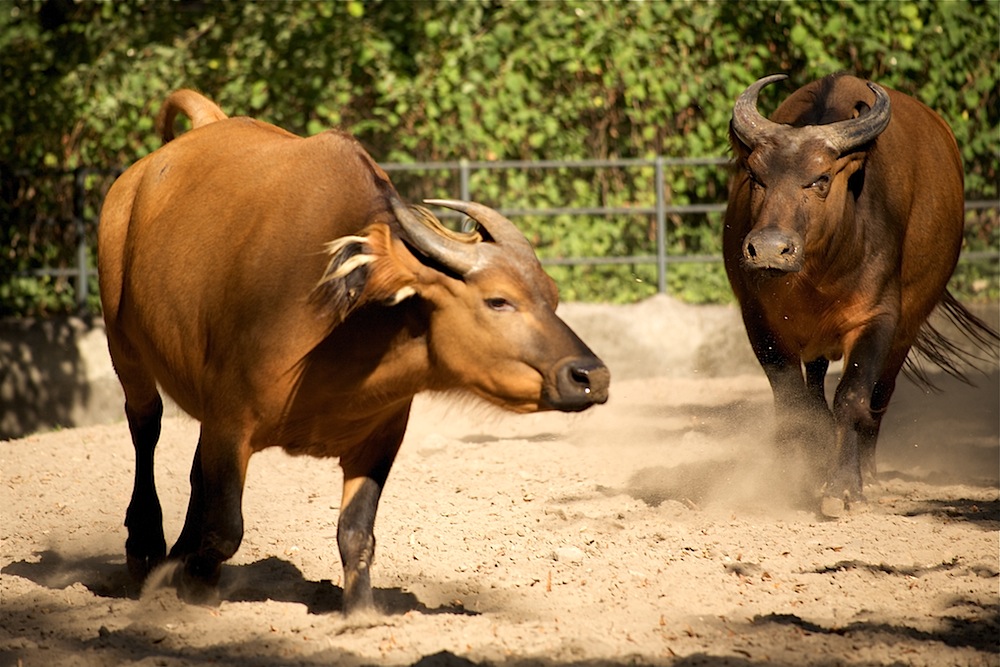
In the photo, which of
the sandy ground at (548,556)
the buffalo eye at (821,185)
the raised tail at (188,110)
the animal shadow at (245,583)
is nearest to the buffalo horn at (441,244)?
the sandy ground at (548,556)

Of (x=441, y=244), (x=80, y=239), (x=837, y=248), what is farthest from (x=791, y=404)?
(x=80, y=239)

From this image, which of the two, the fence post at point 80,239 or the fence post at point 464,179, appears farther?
the fence post at point 464,179

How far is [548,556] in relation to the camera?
222 inches

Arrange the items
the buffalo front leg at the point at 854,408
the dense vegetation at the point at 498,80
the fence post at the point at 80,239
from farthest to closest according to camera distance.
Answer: the dense vegetation at the point at 498,80
the fence post at the point at 80,239
the buffalo front leg at the point at 854,408

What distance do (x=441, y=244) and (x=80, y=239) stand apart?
7.37 metres

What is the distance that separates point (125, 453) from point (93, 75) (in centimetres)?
481

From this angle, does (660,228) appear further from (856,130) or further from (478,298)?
(478,298)

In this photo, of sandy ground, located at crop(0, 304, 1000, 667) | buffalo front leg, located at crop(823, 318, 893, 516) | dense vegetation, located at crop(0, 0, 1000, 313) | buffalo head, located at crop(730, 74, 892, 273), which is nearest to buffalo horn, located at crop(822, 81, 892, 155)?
buffalo head, located at crop(730, 74, 892, 273)

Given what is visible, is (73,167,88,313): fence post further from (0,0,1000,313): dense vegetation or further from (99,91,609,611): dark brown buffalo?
(99,91,609,611): dark brown buffalo

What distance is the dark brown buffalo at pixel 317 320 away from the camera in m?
4.21

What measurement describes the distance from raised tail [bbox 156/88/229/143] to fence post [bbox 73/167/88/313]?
15.0 feet

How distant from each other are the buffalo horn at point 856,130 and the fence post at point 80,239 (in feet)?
21.8

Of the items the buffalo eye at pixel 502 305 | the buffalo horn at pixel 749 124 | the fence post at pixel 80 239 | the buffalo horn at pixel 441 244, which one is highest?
the buffalo horn at pixel 441 244

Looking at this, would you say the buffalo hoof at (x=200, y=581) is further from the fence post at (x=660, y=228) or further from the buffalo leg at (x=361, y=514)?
the fence post at (x=660, y=228)
